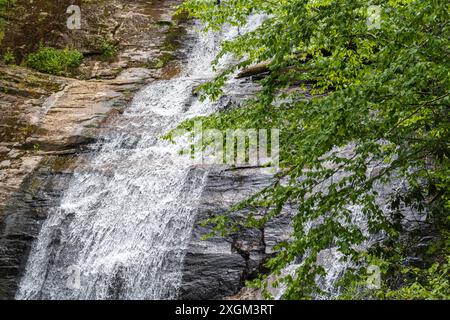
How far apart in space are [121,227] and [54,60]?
888cm

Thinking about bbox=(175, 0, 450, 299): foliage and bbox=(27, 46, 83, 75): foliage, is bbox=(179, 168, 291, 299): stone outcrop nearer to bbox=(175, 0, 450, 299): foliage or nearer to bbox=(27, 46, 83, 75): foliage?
bbox=(175, 0, 450, 299): foliage

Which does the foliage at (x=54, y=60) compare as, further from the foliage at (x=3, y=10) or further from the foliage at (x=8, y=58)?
the foliage at (x=3, y=10)

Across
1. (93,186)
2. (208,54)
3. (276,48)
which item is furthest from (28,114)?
(276,48)

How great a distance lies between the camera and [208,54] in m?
19.2

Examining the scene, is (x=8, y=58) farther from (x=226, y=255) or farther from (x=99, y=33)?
(x=226, y=255)

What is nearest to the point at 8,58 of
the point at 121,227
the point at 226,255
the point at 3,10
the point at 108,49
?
the point at 3,10

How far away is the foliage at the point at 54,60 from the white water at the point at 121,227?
4.99 meters

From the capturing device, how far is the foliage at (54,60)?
60.2 feet

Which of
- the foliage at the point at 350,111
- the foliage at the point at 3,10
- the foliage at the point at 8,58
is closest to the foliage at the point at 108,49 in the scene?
the foliage at the point at 8,58

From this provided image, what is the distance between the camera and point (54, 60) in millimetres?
18625

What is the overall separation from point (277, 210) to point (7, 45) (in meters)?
16.0

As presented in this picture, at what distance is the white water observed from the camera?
1109cm

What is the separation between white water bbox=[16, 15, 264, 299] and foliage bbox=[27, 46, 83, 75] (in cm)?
499

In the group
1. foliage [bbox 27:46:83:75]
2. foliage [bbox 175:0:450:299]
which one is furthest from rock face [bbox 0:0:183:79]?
foliage [bbox 175:0:450:299]
